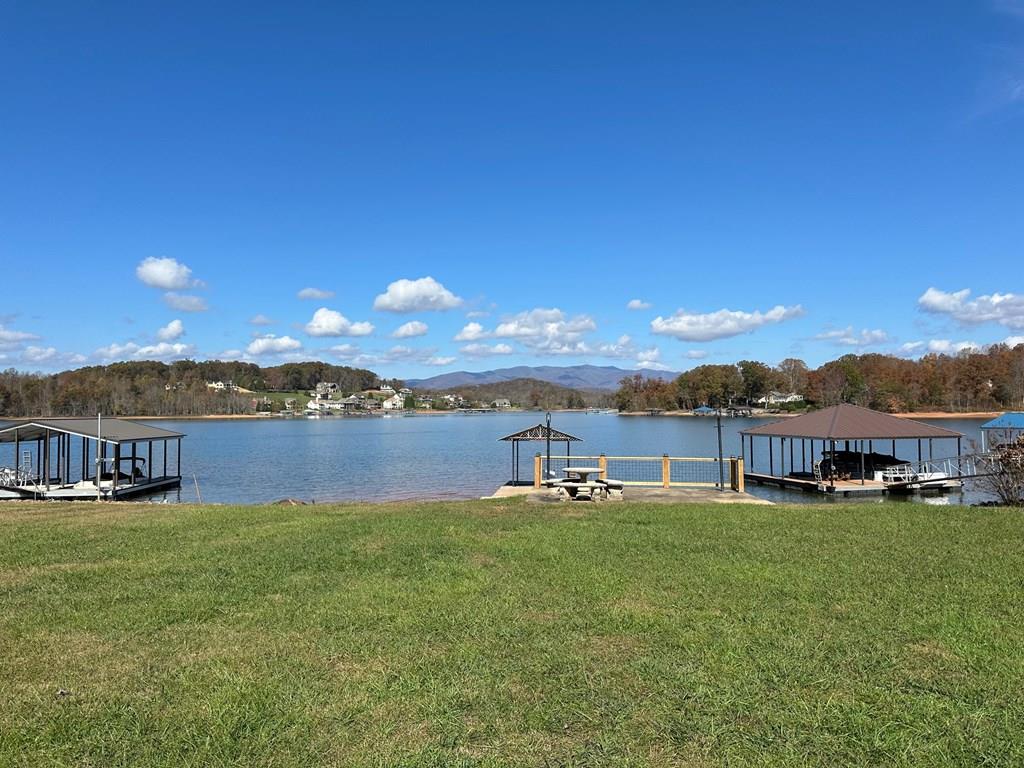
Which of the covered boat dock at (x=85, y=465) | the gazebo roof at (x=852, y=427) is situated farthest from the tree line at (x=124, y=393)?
the gazebo roof at (x=852, y=427)

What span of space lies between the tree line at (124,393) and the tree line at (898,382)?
10195 cm

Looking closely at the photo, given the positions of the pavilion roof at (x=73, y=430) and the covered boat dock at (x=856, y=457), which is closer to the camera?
the pavilion roof at (x=73, y=430)

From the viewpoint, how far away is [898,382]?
10894cm

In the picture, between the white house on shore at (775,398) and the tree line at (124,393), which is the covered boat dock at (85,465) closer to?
the tree line at (124,393)

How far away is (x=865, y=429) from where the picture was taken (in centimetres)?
2623

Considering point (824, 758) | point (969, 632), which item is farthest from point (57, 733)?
point (969, 632)

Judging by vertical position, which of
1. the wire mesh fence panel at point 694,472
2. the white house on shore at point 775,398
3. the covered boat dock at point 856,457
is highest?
the white house on shore at point 775,398

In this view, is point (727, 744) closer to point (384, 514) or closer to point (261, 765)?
point (261, 765)

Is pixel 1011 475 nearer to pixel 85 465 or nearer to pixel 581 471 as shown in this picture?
pixel 581 471

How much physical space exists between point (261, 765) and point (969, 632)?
504 centimetres

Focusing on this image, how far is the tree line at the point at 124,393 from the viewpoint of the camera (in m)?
112

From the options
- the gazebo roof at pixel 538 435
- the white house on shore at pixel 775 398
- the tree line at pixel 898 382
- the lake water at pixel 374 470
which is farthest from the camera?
the white house on shore at pixel 775 398

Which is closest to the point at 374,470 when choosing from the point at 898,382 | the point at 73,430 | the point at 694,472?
the point at 73,430

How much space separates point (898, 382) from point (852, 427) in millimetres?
95682
